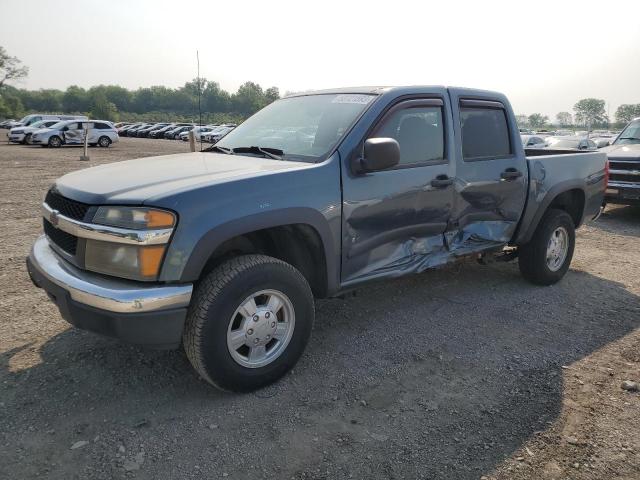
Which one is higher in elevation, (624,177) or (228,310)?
(624,177)

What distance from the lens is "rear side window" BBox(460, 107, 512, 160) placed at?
14.3 feet

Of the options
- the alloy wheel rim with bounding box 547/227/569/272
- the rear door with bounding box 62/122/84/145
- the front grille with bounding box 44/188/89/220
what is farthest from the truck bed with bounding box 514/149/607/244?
the rear door with bounding box 62/122/84/145

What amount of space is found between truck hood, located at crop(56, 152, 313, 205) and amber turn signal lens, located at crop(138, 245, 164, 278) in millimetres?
261

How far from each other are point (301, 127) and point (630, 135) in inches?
376

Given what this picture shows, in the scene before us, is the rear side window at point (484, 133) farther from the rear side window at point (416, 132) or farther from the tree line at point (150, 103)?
the tree line at point (150, 103)

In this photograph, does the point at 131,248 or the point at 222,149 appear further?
the point at 222,149

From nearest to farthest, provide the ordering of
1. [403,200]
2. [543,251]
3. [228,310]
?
[228,310]
[403,200]
[543,251]

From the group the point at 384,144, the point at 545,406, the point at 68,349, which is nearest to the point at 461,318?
the point at 545,406

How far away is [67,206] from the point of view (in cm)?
306

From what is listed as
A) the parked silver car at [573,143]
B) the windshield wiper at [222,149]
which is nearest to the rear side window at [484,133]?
the windshield wiper at [222,149]

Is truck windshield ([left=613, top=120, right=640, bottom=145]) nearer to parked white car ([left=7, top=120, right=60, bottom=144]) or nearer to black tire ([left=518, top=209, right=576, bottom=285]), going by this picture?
black tire ([left=518, top=209, right=576, bottom=285])

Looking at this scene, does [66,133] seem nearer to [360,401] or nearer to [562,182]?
[562,182]

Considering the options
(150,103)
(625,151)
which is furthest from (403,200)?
(150,103)

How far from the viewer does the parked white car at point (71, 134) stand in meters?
27.4
